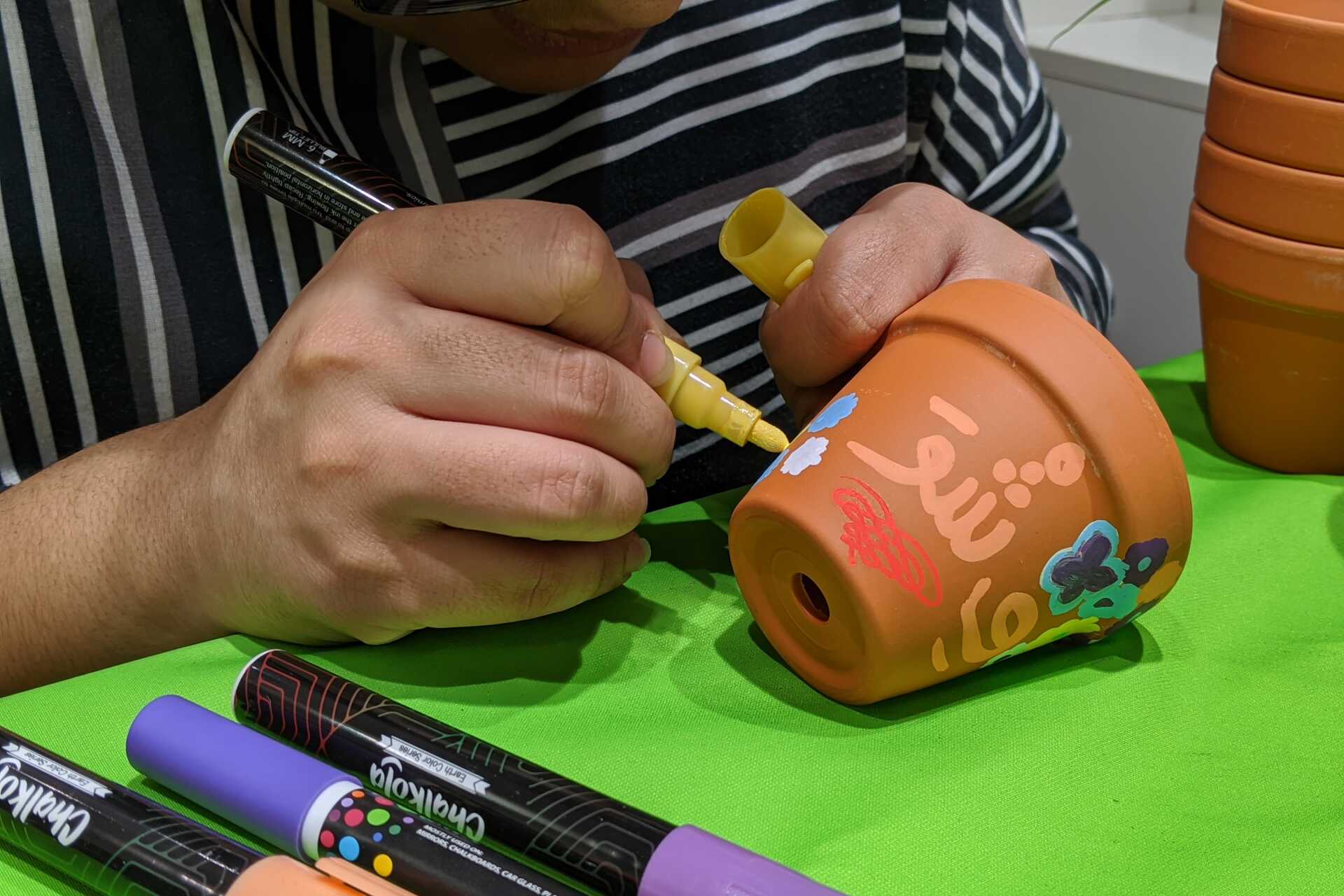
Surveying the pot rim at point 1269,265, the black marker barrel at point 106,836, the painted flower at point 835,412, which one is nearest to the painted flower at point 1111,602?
the painted flower at point 835,412

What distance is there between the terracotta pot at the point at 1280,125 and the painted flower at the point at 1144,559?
24 centimetres

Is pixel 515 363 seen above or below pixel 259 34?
below

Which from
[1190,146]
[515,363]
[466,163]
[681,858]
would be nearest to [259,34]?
[466,163]

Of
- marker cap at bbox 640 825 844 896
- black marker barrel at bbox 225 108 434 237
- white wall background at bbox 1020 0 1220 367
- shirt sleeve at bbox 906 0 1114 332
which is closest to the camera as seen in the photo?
marker cap at bbox 640 825 844 896

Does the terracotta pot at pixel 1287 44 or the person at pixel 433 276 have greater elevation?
the terracotta pot at pixel 1287 44

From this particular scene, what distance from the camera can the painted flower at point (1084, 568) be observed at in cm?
47

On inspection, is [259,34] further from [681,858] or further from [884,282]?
[681,858]

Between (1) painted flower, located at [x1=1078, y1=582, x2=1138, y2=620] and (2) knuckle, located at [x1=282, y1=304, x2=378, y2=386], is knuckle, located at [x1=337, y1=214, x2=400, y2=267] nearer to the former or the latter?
(2) knuckle, located at [x1=282, y1=304, x2=378, y2=386]

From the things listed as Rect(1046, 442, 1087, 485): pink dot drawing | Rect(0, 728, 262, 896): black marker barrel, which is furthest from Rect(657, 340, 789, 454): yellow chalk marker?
Rect(0, 728, 262, 896): black marker barrel

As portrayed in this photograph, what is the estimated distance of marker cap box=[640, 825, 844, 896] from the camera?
0.36m

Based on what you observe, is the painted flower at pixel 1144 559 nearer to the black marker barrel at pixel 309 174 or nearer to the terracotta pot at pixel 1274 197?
the terracotta pot at pixel 1274 197

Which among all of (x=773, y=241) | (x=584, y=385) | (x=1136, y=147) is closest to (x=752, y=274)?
(x=773, y=241)

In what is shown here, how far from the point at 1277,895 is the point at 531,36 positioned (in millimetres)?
537

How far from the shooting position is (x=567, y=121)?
0.81m
